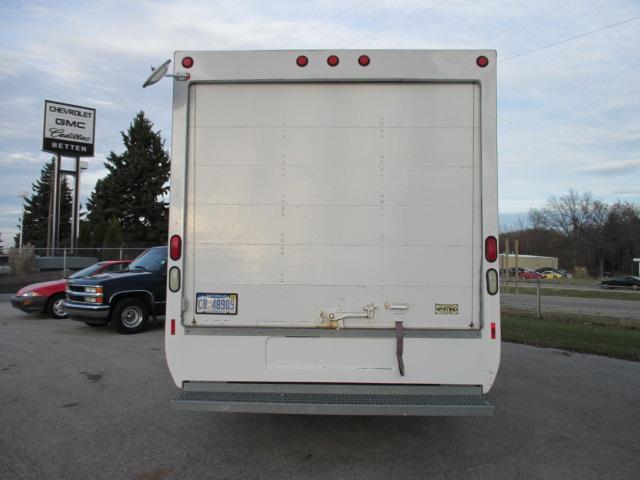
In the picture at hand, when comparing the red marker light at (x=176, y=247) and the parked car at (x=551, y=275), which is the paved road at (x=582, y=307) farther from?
the parked car at (x=551, y=275)

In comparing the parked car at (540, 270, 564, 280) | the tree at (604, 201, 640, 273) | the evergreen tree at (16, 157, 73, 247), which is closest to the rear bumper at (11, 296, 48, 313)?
the evergreen tree at (16, 157, 73, 247)

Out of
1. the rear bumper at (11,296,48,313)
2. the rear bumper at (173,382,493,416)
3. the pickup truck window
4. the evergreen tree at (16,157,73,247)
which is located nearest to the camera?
the rear bumper at (173,382,493,416)

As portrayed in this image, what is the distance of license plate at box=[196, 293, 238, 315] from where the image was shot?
13.1ft

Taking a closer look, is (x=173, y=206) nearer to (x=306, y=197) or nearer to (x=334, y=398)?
(x=306, y=197)

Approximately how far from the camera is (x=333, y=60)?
400cm

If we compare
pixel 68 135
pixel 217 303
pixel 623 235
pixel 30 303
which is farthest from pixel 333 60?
pixel 623 235

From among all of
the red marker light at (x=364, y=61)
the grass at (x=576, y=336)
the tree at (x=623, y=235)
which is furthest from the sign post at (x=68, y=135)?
the tree at (x=623, y=235)

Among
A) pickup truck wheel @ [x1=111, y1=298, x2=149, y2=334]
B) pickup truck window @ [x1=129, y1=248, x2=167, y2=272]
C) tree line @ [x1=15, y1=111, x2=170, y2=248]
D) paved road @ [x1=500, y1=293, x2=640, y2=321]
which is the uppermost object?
tree line @ [x1=15, y1=111, x2=170, y2=248]

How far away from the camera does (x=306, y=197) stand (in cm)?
400

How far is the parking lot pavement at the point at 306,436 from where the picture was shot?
3922 millimetres

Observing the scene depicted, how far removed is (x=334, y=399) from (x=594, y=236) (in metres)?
92.0

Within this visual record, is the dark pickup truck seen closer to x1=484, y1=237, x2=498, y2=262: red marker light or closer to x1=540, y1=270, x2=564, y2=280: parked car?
x1=484, y1=237, x2=498, y2=262: red marker light

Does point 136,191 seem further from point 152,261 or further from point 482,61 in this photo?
point 482,61

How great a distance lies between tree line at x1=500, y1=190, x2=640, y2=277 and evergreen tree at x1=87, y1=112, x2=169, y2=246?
5660 centimetres
